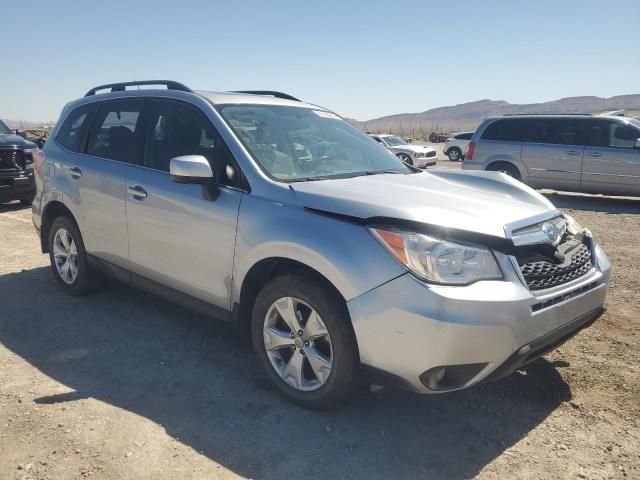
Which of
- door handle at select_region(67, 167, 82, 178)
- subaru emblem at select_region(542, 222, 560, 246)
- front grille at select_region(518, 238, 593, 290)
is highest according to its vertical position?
door handle at select_region(67, 167, 82, 178)

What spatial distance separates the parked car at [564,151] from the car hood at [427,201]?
8.37m

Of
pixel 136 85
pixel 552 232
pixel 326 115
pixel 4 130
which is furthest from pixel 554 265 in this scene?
pixel 4 130

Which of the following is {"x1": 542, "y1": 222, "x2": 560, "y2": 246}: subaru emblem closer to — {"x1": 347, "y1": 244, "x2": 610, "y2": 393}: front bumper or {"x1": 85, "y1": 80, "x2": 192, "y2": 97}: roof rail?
{"x1": 347, "y1": 244, "x2": 610, "y2": 393}: front bumper

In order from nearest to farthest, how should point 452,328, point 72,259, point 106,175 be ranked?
point 452,328 → point 106,175 → point 72,259

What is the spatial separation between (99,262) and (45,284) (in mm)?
1291

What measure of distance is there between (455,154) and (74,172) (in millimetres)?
24880

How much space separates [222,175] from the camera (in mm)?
3385

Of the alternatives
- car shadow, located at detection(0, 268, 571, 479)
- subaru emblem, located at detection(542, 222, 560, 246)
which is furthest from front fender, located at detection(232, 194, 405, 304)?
subaru emblem, located at detection(542, 222, 560, 246)

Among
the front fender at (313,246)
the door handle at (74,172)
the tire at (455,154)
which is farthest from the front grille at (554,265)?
the tire at (455,154)

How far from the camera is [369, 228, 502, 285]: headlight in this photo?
2496 mm

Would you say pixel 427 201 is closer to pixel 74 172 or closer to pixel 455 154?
pixel 74 172

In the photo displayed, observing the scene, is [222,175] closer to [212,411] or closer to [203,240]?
[203,240]

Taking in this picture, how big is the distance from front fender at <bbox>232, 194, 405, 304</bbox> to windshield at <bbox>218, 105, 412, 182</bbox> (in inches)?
12.7

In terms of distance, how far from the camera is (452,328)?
95.0 inches
